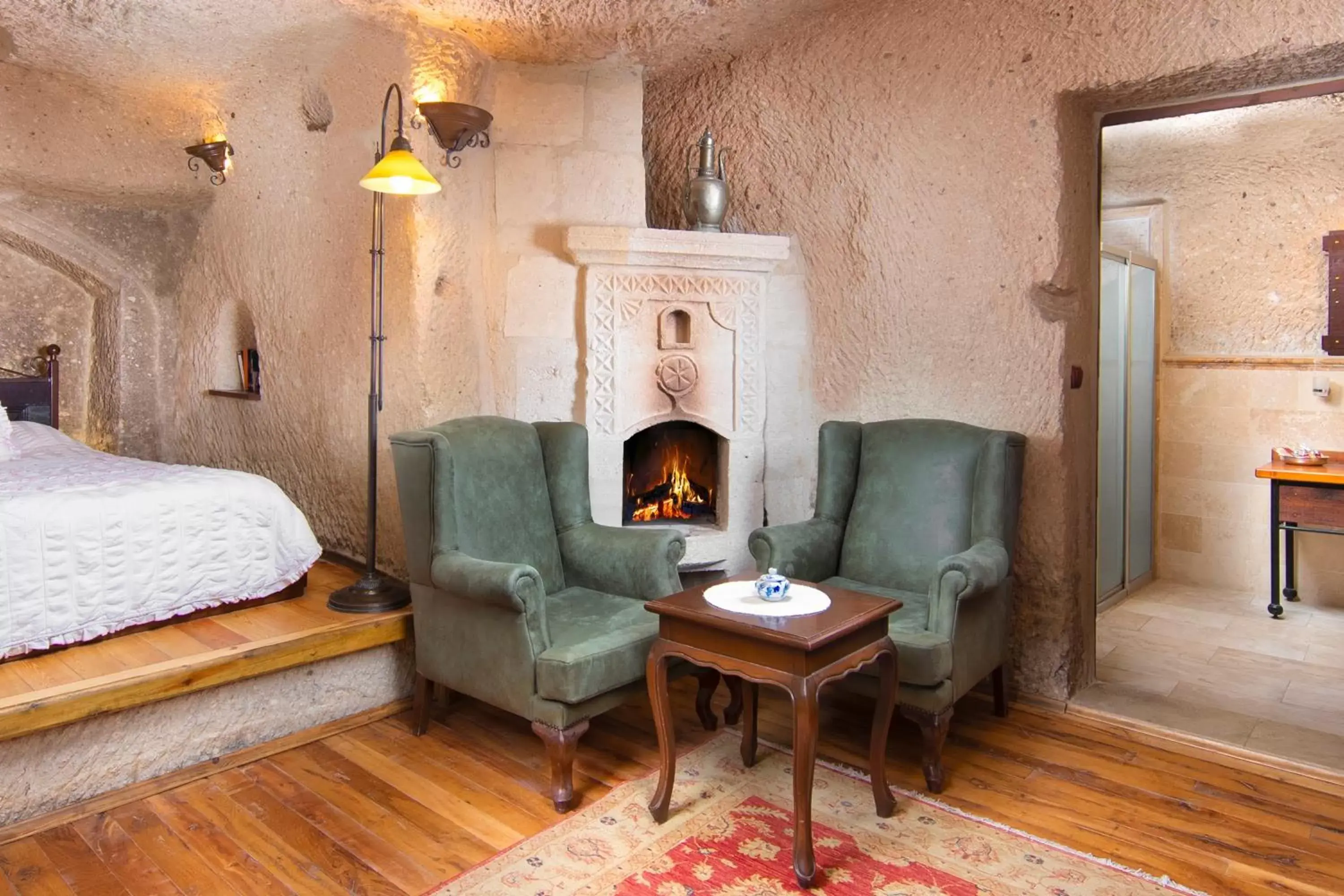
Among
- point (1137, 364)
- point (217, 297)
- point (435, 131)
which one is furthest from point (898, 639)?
point (217, 297)

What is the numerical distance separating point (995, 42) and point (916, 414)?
1.44 m

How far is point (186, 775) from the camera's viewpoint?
277 cm

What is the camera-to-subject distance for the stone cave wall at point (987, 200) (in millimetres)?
3115

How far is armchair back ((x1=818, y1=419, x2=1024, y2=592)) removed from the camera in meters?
3.14

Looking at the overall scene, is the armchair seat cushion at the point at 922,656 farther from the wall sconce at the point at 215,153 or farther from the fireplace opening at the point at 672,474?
the wall sconce at the point at 215,153

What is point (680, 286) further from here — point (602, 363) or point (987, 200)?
point (987, 200)

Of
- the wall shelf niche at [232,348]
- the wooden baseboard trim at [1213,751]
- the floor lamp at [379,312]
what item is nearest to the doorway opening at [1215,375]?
the wooden baseboard trim at [1213,751]

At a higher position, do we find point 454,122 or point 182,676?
point 454,122

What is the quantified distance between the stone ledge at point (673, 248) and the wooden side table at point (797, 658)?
5.54ft

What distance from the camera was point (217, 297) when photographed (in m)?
4.94

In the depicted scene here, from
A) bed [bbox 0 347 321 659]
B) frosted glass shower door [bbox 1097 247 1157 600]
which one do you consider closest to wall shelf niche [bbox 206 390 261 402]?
bed [bbox 0 347 321 659]

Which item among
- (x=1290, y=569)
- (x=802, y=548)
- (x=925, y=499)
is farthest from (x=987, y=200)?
(x=1290, y=569)

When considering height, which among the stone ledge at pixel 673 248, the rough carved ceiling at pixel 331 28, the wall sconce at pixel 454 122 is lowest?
the stone ledge at pixel 673 248

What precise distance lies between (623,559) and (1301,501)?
346 cm
